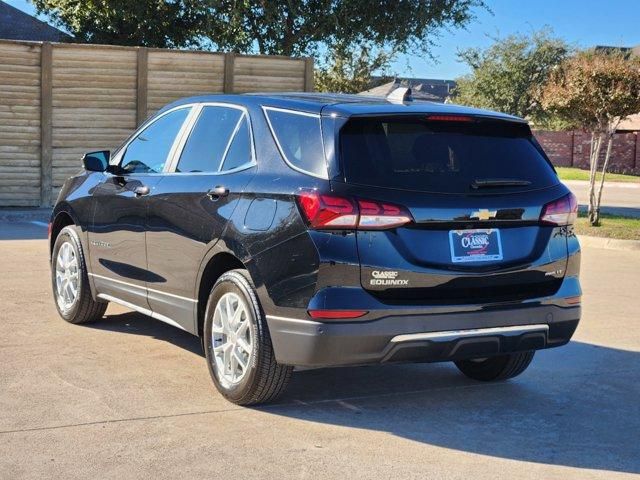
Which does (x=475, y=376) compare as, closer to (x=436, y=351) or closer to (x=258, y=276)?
(x=436, y=351)

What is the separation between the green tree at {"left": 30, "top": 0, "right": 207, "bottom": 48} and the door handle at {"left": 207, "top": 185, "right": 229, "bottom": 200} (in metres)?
19.1

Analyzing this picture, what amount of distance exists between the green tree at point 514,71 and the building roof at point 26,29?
34.6m

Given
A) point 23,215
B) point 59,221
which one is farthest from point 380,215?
point 23,215

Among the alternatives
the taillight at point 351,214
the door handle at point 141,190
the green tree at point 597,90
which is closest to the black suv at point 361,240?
the taillight at point 351,214

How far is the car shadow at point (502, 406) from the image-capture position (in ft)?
17.8

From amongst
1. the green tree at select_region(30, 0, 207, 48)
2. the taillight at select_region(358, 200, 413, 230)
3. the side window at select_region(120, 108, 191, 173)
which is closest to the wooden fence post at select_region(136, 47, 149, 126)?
the green tree at select_region(30, 0, 207, 48)

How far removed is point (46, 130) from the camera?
1888cm

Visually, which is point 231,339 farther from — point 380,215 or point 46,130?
point 46,130

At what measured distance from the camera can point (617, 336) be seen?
27.7 ft

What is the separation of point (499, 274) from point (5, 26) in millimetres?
24169

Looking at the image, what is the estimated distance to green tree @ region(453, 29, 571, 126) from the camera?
57.5 m

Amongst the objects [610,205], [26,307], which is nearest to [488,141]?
[26,307]

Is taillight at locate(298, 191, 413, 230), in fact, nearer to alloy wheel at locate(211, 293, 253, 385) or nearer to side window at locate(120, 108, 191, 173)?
alloy wheel at locate(211, 293, 253, 385)

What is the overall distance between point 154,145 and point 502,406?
3.02 metres
